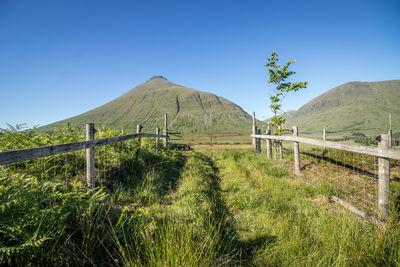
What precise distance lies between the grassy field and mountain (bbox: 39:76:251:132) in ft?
340

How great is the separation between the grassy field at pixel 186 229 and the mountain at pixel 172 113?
103682 millimetres

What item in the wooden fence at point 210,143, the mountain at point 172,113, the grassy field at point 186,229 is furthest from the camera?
the mountain at point 172,113

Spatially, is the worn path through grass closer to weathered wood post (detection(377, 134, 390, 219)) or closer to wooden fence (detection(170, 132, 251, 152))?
weathered wood post (detection(377, 134, 390, 219))

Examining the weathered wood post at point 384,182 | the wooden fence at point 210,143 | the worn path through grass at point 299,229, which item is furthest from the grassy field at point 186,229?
the wooden fence at point 210,143

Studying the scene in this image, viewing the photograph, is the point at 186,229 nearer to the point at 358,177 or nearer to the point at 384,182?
the point at 384,182

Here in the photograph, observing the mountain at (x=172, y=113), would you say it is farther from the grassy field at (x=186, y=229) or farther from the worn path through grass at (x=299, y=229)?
the grassy field at (x=186, y=229)

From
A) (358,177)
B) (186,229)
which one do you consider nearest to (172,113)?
(358,177)

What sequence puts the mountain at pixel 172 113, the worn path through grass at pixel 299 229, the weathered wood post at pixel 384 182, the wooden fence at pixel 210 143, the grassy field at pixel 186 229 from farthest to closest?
the mountain at pixel 172 113 → the wooden fence at pixel 210 143 → the weathered wood post at pixel 384 182 → the worn path through grass at pixel 299 229 → the grassy field at pixel 186 229

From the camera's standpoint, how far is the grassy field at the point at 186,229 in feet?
4.95

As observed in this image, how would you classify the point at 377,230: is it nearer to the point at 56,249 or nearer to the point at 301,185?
the point at 301,185

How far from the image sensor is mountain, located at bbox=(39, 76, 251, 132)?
118m

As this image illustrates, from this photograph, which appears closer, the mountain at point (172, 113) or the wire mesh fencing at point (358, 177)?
the wire mesh fencing at point (358, 177)

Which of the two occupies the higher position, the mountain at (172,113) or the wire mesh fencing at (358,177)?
the mountain at (172,113)

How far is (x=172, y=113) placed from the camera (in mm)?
138625
